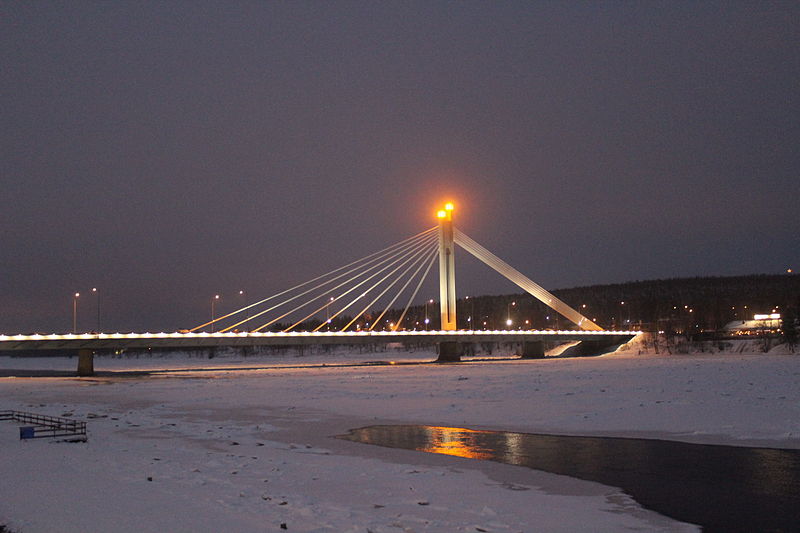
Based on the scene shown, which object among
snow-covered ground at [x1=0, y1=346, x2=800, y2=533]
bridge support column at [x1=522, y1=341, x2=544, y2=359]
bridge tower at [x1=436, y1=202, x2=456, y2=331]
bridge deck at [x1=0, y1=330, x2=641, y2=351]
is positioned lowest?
snow-covered ground at [x1=0, y1=346, x2=800, y2=533]

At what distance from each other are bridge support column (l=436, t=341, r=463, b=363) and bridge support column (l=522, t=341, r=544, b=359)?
11840 millimetres

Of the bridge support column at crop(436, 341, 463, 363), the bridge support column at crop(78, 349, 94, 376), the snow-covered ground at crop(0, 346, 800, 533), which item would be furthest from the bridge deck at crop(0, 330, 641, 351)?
the snow-covered ground at crop(0, 346, 800, 533)

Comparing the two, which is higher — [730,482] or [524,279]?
[524,279]

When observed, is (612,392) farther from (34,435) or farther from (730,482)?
(34,435)

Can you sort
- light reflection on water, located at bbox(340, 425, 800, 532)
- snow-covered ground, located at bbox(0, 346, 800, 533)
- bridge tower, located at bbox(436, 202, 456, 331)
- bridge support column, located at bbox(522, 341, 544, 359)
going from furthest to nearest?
bridge support column, located at bbox(522, 341, 544, 359) → bridge tower, located at bbox(436, 202, 456, 331) → light reflection on water, located at bbox(340, 425, 800, 532) → snow-covered ground, located at bbox(0, 346, 800, 533)

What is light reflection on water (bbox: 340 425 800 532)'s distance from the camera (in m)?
12.4

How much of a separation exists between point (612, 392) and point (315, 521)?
25499mm

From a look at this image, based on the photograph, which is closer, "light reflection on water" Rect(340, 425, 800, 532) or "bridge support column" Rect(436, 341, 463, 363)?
"light reflection on water" Rect(340, 425, 800, 532)

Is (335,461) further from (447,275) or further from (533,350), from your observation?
(533,350)

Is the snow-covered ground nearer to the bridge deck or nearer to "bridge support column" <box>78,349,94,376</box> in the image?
the bridge deck

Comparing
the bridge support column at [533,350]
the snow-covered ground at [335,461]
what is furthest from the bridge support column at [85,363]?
the bridge support column at [533,350]

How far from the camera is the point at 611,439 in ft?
69.9

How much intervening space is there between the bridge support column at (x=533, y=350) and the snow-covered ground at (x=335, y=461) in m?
63.5

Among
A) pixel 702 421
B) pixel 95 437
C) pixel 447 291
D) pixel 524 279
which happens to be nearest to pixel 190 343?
pixel 447 291
